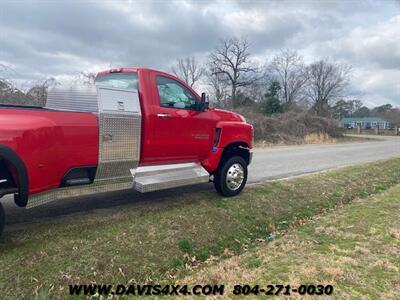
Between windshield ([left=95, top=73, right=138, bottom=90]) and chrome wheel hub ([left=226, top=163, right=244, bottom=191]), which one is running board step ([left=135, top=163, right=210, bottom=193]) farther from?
windshield ([left=95, top=73, right=138, bottom=90])

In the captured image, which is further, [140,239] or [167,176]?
[167,176]

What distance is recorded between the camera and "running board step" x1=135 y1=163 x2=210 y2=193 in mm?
5078

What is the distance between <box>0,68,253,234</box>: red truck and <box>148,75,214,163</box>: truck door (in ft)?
0.06

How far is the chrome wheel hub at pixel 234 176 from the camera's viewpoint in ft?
21.4

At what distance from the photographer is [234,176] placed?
6.60 m

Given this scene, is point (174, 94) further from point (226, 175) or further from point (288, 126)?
point (288, 126)

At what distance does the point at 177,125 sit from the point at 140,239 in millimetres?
1973

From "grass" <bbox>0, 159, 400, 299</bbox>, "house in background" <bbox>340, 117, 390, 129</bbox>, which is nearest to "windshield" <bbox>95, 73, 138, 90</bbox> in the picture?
"grass" <bbox>0, 159, 400, 299</bbox>

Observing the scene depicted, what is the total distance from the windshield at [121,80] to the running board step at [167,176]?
4.47 feet

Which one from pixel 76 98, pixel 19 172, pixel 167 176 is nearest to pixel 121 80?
pixel 76 98

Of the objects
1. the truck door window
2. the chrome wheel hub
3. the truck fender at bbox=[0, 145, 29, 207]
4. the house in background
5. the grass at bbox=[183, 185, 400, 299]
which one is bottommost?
the grass at bbox=[183, 185, 400, 299]

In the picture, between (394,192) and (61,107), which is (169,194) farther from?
(394,192)

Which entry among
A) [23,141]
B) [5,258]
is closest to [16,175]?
[23,141]

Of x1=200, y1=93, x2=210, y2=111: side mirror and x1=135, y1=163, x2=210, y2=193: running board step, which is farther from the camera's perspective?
x1=200, y1=93, x2=210, y2=111: side mirror
